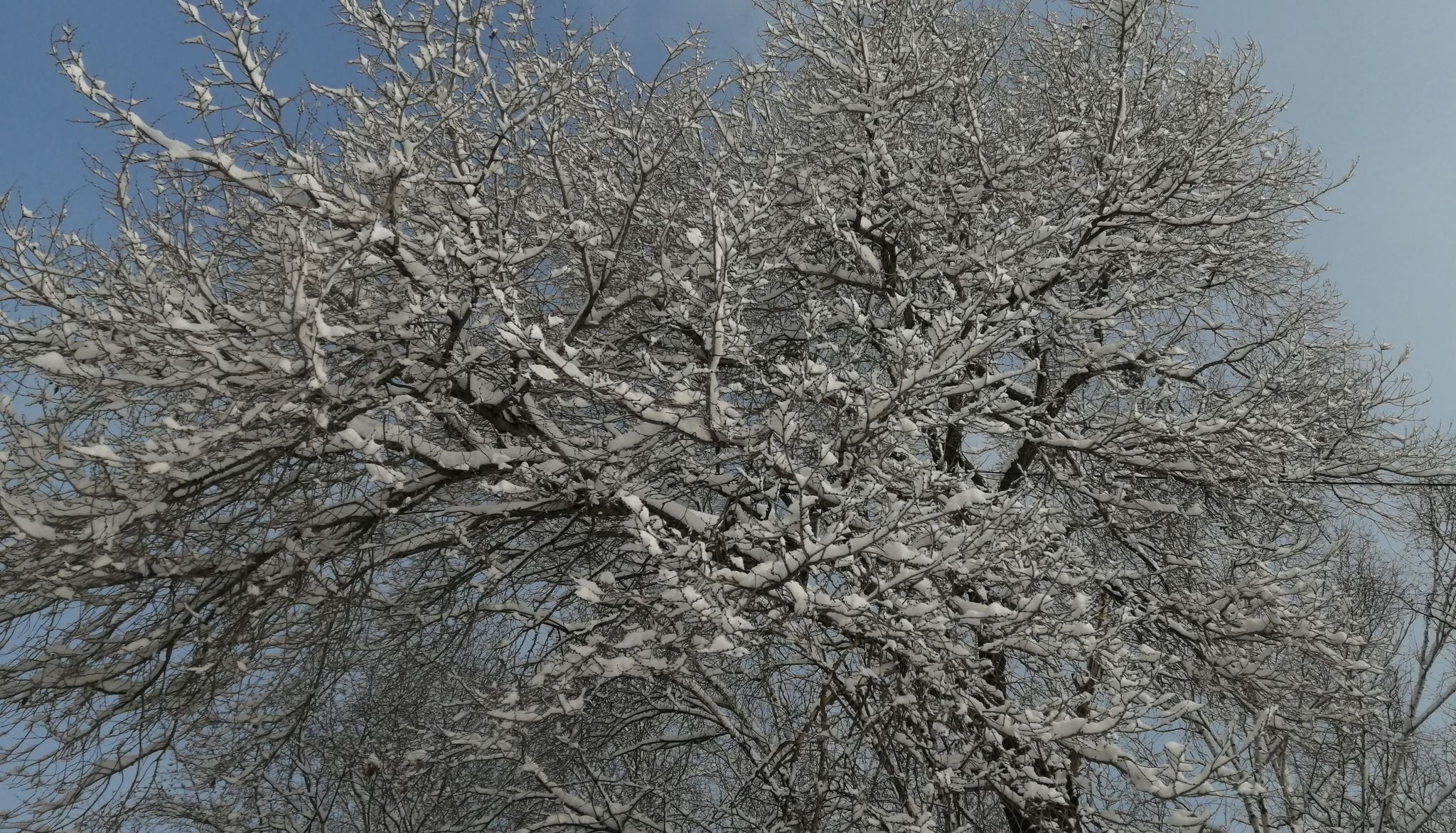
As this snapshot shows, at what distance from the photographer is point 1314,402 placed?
316 inches

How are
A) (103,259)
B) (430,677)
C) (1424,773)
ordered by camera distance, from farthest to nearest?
(1424,773) → (430,677) → (103,259)

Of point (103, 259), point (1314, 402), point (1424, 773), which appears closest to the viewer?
point (103, 259)

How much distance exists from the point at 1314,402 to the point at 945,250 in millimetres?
3388

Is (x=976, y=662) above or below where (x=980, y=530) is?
below

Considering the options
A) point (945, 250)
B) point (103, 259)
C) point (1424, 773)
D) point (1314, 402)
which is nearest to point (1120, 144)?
point (945, 250)

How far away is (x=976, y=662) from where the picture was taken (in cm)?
498

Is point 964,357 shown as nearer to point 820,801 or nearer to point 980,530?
point 980,530

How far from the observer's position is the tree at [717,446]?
16.2 feet

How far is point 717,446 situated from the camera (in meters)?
5.01

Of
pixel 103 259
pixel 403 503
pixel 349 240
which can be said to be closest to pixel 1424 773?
pixel 403 503

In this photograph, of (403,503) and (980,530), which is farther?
(403,503)

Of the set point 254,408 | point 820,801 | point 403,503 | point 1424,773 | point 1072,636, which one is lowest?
point 1424,773

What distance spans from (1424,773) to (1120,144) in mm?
10316

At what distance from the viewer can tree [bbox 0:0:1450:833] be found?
4.93 meters
